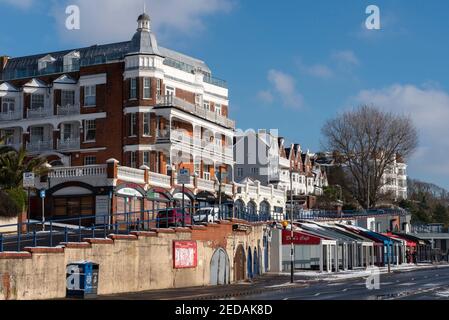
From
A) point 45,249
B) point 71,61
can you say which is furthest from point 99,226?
point 71,61

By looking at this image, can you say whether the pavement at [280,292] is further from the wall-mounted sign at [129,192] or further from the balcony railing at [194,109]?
the balcony railing at [194,109]

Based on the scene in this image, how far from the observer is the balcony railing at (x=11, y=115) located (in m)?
70.9

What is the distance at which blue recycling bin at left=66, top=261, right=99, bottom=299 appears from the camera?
30.0 metres

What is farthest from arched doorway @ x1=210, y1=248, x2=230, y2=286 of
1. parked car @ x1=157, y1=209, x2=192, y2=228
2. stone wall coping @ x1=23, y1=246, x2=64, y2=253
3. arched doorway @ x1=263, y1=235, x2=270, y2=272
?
stone wall coping @ x1=23, y1=246, x2=64, y2=253

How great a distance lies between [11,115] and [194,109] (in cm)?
1636

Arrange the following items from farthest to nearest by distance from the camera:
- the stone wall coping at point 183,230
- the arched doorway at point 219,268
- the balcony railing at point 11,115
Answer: the balcony railing at point 11,115, the arched doorway at point 219,268, the stone wall coping at point 183,230

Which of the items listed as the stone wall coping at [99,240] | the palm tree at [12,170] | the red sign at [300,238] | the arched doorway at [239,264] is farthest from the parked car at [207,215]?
the palm tree at [12,170]

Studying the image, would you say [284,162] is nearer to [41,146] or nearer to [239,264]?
[41,146]

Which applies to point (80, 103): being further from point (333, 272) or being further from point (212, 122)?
point (333, 272)

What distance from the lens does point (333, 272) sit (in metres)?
59.3

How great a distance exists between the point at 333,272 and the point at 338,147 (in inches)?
1476

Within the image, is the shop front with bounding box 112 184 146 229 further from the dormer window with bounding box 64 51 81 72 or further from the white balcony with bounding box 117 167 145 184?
the dormer window with bounding box 64 51 81 72

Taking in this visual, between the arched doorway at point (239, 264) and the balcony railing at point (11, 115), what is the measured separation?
1252 inches
